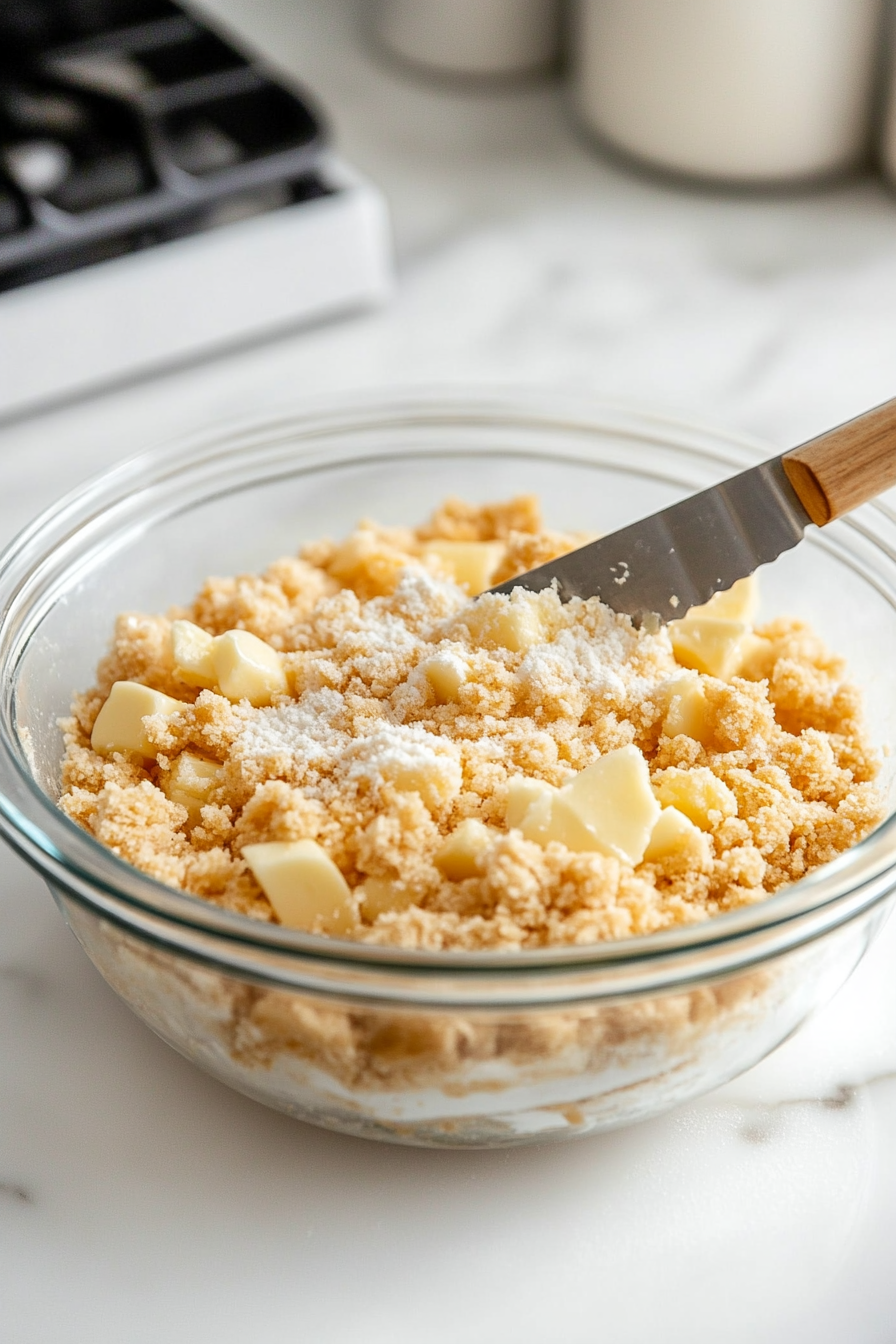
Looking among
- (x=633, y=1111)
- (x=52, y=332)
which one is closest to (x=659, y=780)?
(x=633, y=1111)

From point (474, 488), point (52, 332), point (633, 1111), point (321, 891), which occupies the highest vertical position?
point (52, 332)

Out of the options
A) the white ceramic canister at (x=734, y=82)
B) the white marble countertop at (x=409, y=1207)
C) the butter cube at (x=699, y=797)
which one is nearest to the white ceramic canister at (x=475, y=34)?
the white ceramic canister at (x=734, y=82)

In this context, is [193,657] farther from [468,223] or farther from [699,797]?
[468,223]

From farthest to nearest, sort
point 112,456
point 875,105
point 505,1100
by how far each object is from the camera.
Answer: point 875,105 → point 112,456 → point 505,1100

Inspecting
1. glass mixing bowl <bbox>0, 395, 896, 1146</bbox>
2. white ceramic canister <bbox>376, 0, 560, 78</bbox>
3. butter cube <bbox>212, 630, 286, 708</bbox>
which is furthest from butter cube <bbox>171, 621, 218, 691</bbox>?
white ceramic canister <bbox>376, 0, 560, 78</bbox>

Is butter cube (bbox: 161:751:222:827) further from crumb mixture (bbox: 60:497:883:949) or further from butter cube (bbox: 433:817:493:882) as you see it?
butter cube (bbox: 433:817:493:882)

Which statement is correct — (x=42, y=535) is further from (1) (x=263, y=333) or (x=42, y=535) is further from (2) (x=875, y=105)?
(2) (x=875, y=105)
